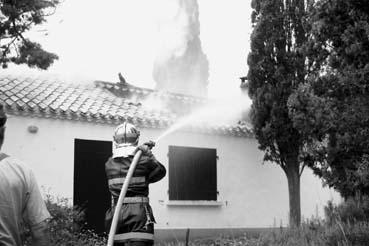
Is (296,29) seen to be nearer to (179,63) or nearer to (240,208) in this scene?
(240,208)

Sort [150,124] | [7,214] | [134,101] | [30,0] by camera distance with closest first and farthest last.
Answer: [7,214]
[30,0]
[150,124]
[134,101]

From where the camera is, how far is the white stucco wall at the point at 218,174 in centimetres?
1102

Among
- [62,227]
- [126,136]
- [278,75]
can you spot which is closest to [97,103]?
[278,75]

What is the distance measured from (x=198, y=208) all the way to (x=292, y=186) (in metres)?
2.33

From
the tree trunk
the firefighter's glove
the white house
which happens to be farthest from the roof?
the firefighter's glove

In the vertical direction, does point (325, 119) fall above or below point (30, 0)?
below

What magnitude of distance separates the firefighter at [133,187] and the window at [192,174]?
7361 millimetres

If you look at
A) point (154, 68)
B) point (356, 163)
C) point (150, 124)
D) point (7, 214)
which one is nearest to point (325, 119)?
point (356, 163)

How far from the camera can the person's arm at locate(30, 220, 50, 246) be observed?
2.85m

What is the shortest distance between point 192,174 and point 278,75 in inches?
123

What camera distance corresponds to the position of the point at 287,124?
1250 centimetres

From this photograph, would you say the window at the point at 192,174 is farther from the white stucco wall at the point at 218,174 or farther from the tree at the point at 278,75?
the tree at the point at 278,75

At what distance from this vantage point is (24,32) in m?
9.86

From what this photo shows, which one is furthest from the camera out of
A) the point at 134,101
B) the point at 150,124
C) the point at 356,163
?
the point at 134,101
